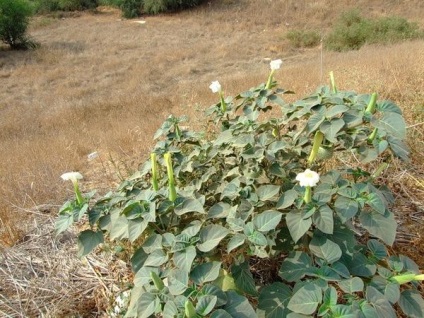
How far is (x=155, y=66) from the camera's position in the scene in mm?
13930

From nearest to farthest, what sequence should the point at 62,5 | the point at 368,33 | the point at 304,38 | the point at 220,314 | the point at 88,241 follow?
the point at 220,314
the point at 88,241
the point at 368,33
the point at 304,38
the point at 62,5

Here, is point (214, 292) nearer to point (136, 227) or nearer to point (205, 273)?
point (205, 273)

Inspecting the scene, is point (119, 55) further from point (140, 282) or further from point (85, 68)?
point (140, 282)

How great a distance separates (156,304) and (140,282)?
13 cm

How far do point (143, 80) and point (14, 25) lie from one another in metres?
8.70

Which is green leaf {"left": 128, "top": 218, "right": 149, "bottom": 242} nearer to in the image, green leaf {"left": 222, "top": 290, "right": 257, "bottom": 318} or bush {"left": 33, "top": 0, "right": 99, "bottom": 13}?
green leaf {"left": 222, "top": 290, "right": 257, "bottom": 318}

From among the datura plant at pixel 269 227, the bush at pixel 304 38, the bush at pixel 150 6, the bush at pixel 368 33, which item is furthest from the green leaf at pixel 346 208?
the bush at pixel 150 6

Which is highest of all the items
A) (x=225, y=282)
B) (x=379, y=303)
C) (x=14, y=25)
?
(x=14, y=25)

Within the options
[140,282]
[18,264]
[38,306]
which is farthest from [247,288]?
[18,264]

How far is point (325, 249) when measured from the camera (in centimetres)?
112

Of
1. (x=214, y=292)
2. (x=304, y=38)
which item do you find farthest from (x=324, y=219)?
(x=304, y=38)

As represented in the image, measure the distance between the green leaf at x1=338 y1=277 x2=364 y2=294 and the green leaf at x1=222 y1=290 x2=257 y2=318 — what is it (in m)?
0.26

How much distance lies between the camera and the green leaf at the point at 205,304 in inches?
37.3

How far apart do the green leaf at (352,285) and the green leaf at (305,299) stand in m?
0.07
